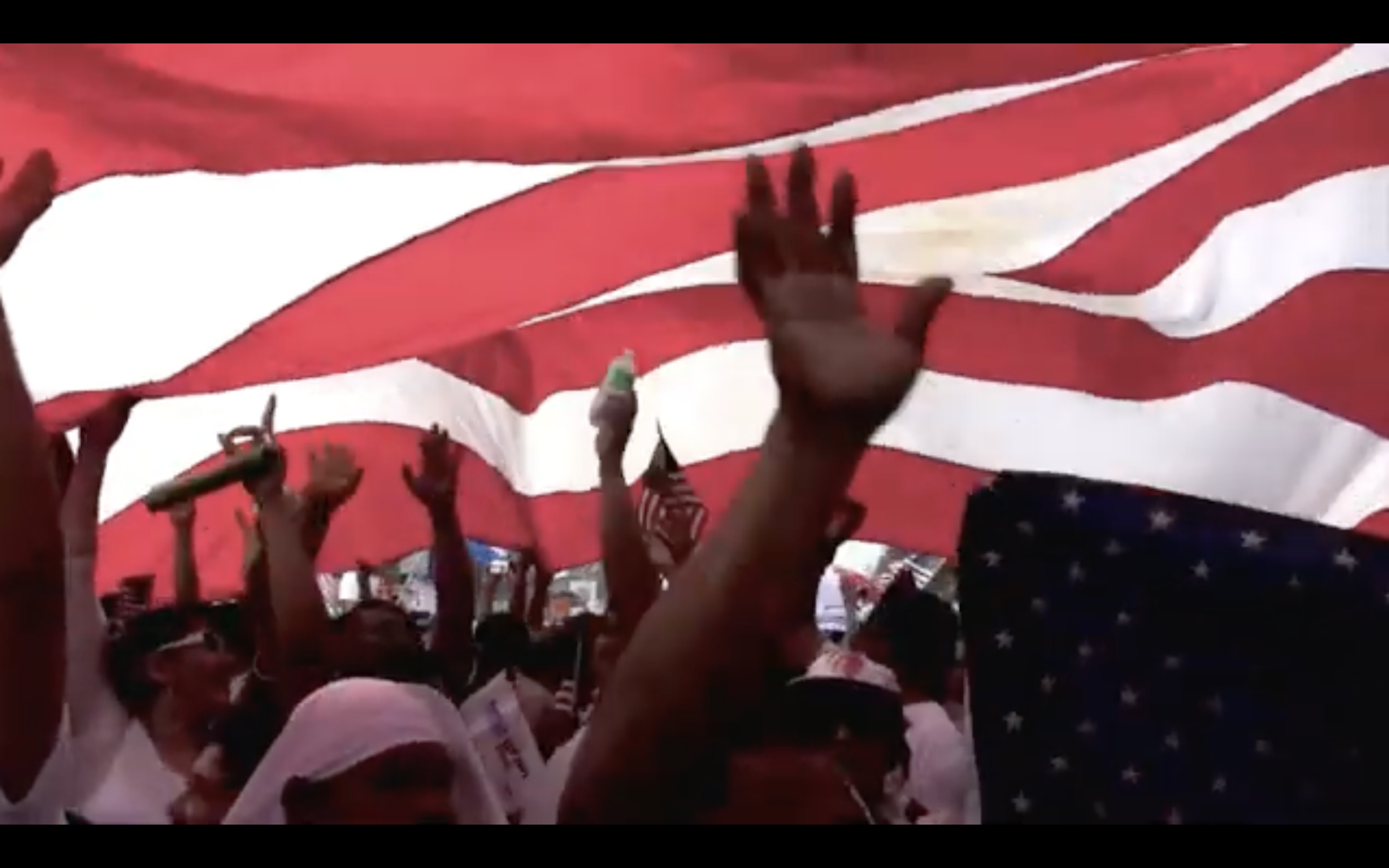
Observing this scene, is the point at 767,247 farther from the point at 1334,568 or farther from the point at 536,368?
the point at 536,368

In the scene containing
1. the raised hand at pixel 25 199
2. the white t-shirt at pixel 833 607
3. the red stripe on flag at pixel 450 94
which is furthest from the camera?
the white t-shirt at pixel 833 607

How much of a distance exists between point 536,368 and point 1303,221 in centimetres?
176

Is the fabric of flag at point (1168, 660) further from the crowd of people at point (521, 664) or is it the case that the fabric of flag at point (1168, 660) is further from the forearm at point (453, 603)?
A: the forearm at point (453, 603)

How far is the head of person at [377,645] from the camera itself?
2355 mm

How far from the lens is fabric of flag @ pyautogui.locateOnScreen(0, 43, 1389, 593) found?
2.27 meters

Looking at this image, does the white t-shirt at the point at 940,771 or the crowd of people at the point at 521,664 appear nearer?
the crowd of people at the point at 521,664

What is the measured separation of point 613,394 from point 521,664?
54 centimetres

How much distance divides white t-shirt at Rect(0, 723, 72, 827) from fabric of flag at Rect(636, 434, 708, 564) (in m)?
1.09

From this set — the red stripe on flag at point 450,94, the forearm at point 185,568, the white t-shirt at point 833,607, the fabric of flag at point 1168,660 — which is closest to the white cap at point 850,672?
the fabric of flag at point 1168,660

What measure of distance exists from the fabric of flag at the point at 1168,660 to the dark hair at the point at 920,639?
559 mm

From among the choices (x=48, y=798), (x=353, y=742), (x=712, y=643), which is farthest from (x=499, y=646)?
(x=712, y=643)

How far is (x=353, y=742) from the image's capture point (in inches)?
73.2

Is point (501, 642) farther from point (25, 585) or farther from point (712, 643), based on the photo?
point (712, 643)

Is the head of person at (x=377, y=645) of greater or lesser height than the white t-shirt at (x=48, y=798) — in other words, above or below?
below
